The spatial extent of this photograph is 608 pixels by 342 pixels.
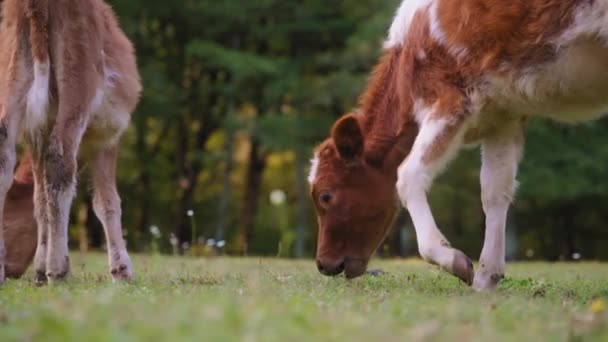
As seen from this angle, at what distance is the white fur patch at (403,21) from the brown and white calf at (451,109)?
0.04ft

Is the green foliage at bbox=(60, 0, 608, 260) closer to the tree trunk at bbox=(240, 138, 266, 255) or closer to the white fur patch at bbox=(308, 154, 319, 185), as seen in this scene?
the tree trunk at bbox=(240, 138, 266, 255)

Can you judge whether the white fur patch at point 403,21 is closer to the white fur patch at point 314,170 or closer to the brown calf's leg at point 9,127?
the white fur patch at point 314,170

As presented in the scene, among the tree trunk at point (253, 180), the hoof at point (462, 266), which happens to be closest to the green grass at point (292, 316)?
the hoof at point (462, 266)

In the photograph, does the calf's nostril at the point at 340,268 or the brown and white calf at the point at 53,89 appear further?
the calf's nostril at the point at 340,268

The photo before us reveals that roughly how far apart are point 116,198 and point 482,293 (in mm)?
3067

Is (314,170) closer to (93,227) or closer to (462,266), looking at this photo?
(462,266)

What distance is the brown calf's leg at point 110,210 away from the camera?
268 inches

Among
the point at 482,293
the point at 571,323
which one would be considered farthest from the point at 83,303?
the point at 482,293

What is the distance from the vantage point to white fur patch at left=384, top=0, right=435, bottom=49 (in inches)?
257

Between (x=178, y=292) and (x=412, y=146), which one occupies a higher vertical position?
(x=412, y=146)

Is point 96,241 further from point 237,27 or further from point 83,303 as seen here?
point 83,303

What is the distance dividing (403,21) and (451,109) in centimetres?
108

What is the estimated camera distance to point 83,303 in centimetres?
379

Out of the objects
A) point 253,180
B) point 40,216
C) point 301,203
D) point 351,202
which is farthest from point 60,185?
point 253,180
